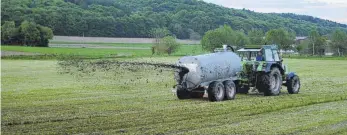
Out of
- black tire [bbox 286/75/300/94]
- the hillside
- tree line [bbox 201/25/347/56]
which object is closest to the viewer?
black tire [bbox 286/75/300/94]

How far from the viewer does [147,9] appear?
198875 mm

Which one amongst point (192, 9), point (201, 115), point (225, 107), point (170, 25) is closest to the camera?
point (201, 115)

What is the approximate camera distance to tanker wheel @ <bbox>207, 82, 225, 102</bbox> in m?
21.9

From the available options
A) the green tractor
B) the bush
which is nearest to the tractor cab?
the green tractor

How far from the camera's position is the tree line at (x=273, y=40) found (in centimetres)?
9806

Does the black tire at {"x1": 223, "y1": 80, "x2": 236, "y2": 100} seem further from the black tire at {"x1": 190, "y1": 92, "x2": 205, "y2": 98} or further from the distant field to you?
the distant field

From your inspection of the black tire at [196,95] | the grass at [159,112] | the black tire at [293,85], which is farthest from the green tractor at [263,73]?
the black tire at [196,95]

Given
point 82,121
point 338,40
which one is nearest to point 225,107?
point 82,121

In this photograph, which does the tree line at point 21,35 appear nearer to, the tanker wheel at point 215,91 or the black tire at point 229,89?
the black tire at point 229,89

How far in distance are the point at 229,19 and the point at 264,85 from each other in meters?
151

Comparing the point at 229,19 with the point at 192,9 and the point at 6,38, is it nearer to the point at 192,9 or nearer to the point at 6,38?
the point at 192,9

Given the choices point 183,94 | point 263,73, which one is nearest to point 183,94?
point 183,94

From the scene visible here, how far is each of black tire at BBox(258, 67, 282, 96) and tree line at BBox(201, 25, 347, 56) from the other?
61037 mm

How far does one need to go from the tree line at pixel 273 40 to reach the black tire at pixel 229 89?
6375 cm
